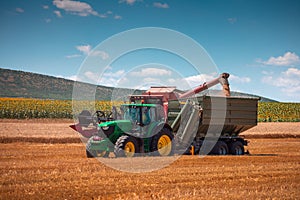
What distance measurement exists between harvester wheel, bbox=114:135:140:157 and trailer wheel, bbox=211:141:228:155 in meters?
4.24

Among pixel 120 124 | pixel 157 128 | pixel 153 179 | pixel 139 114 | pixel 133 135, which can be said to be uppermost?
pixel 139 114

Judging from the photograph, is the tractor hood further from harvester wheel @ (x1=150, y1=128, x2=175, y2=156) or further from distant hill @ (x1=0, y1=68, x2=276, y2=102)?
distant hill @ (x1=0, y1=68, x2=276, y2=102)

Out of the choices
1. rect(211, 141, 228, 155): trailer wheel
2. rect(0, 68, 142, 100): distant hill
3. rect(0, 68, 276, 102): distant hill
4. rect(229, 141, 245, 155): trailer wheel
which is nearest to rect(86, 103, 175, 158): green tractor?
rect(211, 141, 228, 155): trailer wheel

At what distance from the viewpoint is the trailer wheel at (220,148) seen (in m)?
17.2

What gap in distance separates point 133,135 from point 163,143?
1.39m

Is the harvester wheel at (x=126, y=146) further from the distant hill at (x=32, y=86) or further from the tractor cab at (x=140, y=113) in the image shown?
the distant hill at (x=32, y=86)

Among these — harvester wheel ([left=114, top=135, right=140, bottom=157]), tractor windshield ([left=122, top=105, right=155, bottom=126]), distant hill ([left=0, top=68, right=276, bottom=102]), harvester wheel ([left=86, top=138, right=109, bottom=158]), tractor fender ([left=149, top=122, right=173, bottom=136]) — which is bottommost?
harvester wheel ([left=86, top=138, right=109, bottom=158])

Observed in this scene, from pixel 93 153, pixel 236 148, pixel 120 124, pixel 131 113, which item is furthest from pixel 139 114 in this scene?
pixel 236 148

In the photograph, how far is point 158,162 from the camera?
1305cm

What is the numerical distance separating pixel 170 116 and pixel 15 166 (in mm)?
6662

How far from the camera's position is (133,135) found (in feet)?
47.0

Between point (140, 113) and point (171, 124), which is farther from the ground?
point (140, 113)

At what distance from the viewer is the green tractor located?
14219 millimetres

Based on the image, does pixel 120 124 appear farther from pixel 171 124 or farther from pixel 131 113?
pixel 171 124
